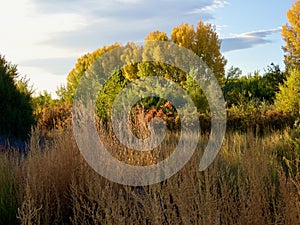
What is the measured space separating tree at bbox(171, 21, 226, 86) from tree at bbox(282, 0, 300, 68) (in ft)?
17.1

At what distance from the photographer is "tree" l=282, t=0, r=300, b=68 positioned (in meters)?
23.1

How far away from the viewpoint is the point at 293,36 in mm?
23641

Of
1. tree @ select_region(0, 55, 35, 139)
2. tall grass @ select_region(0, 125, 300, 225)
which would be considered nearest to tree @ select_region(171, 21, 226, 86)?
tree @ select_region(0, 55, 35, 139)

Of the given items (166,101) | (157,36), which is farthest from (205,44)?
(166,101)

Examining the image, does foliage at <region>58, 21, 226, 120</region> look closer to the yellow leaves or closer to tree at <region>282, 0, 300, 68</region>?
the yellow leaves

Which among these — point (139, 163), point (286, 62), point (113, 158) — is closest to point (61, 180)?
point (113, 158)

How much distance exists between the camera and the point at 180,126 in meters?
12.7

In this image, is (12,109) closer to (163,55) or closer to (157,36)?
(163,55)

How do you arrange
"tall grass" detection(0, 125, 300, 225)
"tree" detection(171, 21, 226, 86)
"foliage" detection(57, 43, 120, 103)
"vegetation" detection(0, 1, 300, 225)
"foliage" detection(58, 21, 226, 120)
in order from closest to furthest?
"vegetation" detection(0, 1, 300, 225)
"tall grass" detection(0, 125, 300, 225)
"foliage" detection(58, 21, 226, 120)
"tree" detection(171, 21, 226, 86)
"foliage" detection(57, 43, 120, 103)

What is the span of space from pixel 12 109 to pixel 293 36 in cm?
1777

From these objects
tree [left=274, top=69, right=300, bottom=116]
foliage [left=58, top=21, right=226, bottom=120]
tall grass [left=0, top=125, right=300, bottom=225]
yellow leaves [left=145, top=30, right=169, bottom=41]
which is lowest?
tall grass [left=0, top=125, right=300, bottom=225]

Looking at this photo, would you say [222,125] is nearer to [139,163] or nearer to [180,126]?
[180,126]

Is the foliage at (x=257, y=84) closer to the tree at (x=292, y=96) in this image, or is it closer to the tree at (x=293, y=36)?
the tree at (x=293, y=36)

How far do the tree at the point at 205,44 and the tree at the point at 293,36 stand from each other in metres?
5.20
